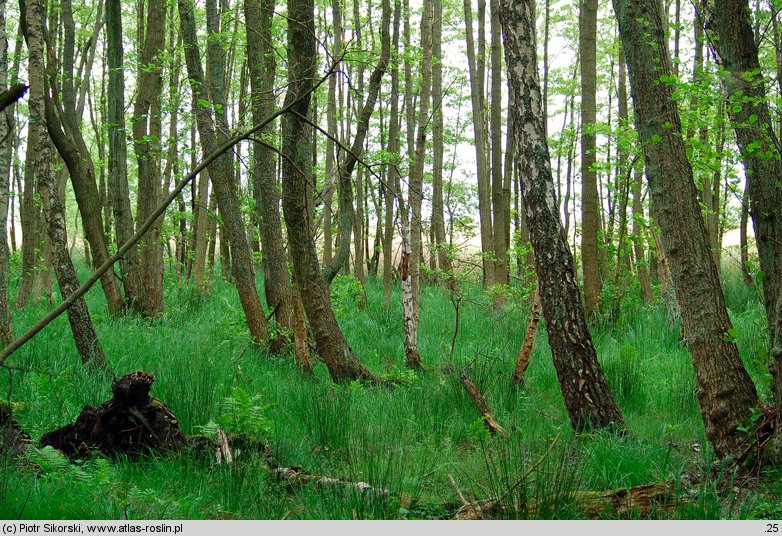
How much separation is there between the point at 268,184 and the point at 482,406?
3.56 meters

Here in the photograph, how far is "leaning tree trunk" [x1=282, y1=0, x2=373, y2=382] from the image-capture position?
19.3 ft

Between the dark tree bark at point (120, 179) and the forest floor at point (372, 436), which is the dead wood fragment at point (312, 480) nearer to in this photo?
the forest floor at point (372, 436)

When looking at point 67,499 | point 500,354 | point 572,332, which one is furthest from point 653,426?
point 67,499

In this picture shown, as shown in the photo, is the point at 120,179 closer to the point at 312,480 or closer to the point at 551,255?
the point at 551,255

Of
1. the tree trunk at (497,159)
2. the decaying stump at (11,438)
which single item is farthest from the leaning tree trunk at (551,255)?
the tree trunk at (497,159)

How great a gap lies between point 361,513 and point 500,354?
4.70 metres

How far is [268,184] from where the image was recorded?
23.5 feet

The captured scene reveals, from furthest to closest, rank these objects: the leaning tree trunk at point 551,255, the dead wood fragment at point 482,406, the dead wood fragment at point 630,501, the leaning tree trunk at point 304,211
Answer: the leaning tree trunk at point 304,211 → the dead wood fragment at point 482,406 → the leaning tree trunk at point 551,255 → the dead wood fragment at point 630,501

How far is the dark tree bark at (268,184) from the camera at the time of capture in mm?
7227

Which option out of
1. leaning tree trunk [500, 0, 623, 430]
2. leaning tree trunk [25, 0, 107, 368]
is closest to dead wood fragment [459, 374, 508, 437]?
leaning tree trunk [500, 0, 623, 430]

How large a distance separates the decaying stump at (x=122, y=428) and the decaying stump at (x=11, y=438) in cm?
14

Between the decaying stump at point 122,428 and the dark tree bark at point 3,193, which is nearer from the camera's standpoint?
the decaying stump at point 122,428

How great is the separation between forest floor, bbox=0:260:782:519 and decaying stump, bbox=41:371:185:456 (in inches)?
5.9

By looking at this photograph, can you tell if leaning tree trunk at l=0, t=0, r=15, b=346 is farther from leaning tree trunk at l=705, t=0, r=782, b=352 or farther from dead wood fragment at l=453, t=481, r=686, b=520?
leaning tree trunk at l=705, t=0, r=782, b=352
